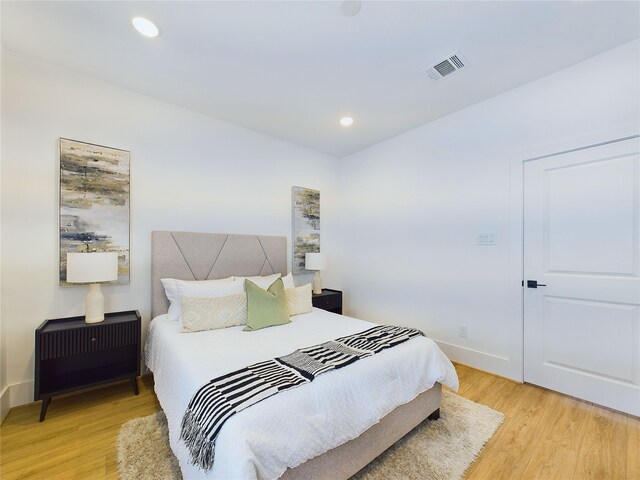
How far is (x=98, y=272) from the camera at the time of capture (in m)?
2.08

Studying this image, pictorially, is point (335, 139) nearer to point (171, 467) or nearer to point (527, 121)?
point (527, 121)

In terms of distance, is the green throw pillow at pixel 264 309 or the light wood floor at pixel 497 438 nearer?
the light wood floor at pixel 497 438

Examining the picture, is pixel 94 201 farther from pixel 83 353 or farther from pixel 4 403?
pixel 4 403

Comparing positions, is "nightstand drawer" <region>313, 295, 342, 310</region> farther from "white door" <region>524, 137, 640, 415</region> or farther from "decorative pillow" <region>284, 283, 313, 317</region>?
"white door" <region>524, 137, 640, 415</region>

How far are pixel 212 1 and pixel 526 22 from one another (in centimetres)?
202

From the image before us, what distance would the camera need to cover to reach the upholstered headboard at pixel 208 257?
262cm

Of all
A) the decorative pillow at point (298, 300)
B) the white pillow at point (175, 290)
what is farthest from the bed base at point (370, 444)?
the white pillow at point (175, 290)

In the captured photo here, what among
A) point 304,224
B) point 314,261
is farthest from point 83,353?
point 304,224

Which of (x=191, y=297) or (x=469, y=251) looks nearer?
(x=191, y=297)

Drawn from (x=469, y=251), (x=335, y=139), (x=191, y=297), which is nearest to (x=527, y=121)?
(x=469, y=251)

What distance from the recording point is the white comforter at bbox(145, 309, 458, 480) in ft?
3.52

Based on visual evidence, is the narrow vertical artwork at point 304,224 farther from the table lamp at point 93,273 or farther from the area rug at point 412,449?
the area rug at point 412,449

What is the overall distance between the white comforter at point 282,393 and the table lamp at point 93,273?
46 centimetres

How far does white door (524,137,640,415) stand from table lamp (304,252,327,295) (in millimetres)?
2185
